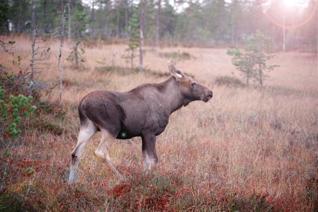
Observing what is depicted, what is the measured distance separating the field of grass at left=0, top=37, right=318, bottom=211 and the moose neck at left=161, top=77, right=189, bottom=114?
116 centimetres

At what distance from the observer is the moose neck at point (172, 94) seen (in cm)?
770

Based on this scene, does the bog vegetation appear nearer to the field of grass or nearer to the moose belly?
the field of grass

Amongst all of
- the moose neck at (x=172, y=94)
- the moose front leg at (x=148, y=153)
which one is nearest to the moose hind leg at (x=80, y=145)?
the moose front leg at (x=148, y=153)

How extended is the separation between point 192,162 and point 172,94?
1471 mm

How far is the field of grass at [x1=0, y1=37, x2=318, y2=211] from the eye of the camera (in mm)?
5578

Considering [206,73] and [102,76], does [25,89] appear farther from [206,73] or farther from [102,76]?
[206,73]

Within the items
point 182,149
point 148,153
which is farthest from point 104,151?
point 182,149

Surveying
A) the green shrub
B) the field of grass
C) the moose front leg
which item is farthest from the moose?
the green shrub

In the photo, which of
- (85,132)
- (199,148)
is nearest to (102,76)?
(199,148)

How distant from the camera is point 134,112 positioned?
273 inches

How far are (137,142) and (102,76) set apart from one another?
9605 mm

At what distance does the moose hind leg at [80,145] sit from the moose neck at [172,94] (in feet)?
5.47

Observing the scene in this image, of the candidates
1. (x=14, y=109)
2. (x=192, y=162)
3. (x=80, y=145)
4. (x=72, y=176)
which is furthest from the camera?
(x=192, y=162)

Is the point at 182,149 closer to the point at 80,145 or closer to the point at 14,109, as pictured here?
the point at 80,145
